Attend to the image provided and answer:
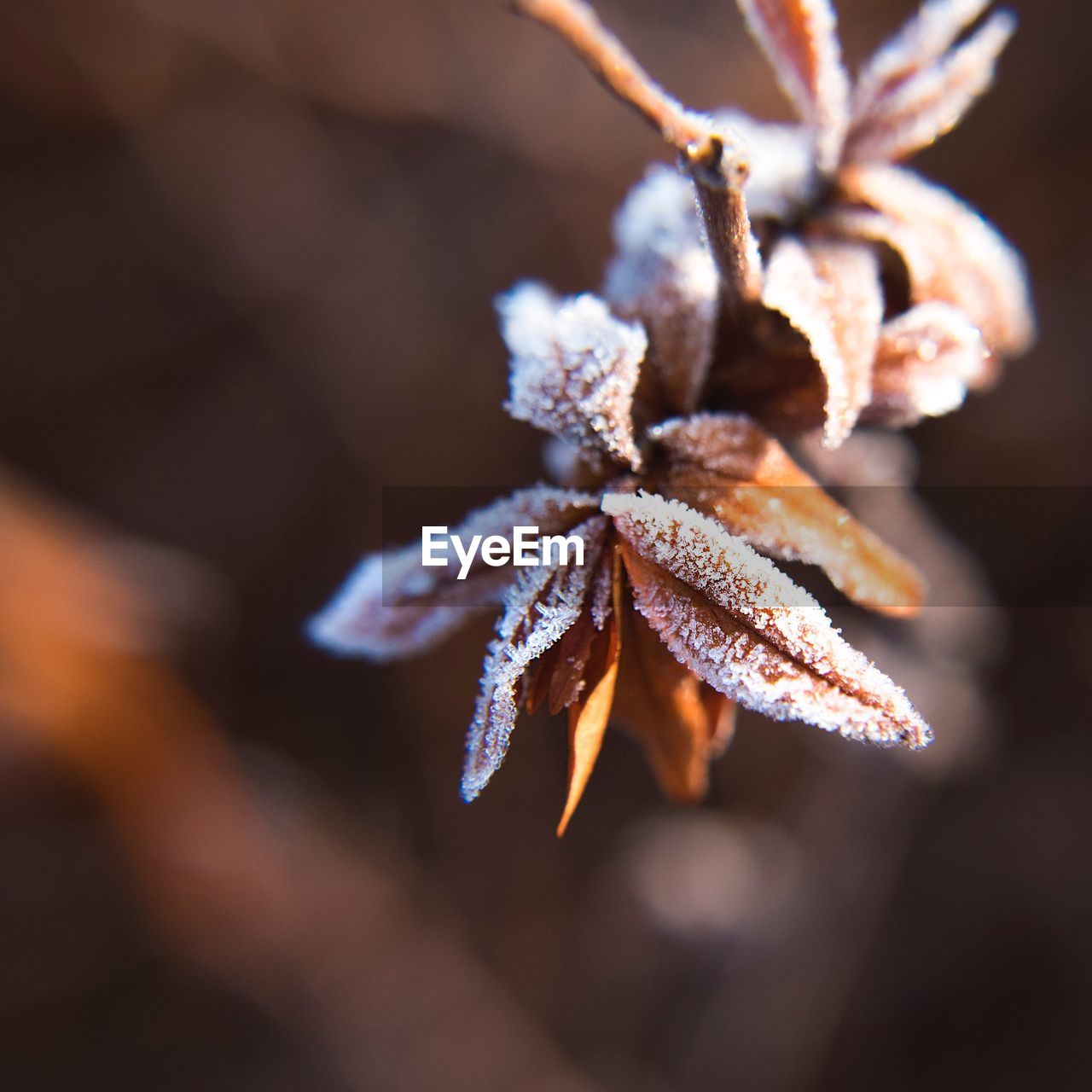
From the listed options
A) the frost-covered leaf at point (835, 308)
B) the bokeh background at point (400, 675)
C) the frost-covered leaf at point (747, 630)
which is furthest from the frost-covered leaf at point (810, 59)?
the bokeh background at point (400, 675)

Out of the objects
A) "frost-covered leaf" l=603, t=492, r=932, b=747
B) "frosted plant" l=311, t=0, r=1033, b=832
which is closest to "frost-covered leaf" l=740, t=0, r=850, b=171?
"frosted plant" l=311, t=0, r=1033, b=832

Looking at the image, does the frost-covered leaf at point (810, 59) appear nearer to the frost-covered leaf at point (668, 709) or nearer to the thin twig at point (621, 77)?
the thin twig at point (621, 77)

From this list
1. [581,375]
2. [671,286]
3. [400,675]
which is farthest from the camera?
[400,675]

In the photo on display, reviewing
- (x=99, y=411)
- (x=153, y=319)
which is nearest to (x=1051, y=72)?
(x=153, y=319)

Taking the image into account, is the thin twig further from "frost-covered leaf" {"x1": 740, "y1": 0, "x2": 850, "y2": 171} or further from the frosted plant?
"frost-covered leaf" {"x1": 740, "y1": 0, "x2": 850, "y2": 171}

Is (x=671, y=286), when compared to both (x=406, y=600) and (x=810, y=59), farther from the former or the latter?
(x=406, y=600)
